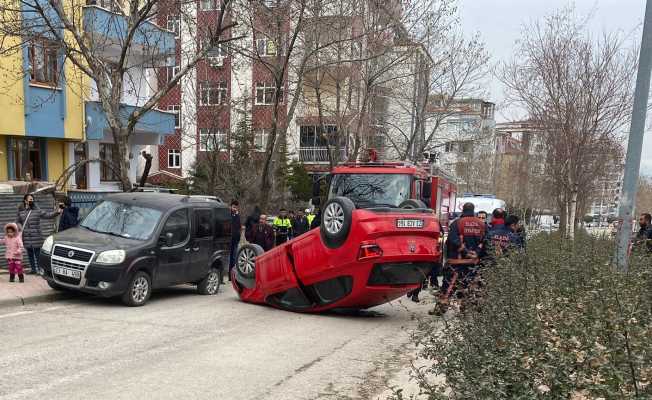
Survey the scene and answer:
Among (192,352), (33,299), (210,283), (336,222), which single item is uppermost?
(336,222)

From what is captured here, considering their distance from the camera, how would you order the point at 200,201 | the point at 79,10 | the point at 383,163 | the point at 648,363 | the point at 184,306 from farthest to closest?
the point at 79,10 < the point at 383,163 < the point at 200,201 < the point at 184,306 < the point at 648,363

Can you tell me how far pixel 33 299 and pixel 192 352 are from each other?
177 inches

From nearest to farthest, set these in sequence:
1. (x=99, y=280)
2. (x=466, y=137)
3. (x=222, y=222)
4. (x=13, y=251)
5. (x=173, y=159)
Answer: (x=99, y=280), (x=13, y=251), (x=222, y=222), (x=466, y=137), (x=173, y=159)

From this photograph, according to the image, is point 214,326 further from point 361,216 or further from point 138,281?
point 361,216

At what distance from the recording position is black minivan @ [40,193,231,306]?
9.12 metres

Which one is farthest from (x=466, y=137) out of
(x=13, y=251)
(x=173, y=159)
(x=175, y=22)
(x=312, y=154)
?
(x=13, y=251)

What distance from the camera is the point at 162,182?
112 ft

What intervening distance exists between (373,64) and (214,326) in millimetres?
14876

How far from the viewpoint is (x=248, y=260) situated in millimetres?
10578

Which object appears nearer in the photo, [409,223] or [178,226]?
[409,223]

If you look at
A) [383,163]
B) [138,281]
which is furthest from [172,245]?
[383,163]

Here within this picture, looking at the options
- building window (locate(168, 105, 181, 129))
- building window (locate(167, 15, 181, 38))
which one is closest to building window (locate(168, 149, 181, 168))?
building window (locate(168, 105, 181, 129))

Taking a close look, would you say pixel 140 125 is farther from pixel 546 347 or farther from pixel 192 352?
pixel 546 347

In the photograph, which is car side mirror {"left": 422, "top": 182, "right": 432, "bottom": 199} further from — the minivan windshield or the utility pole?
the minivan windshield
